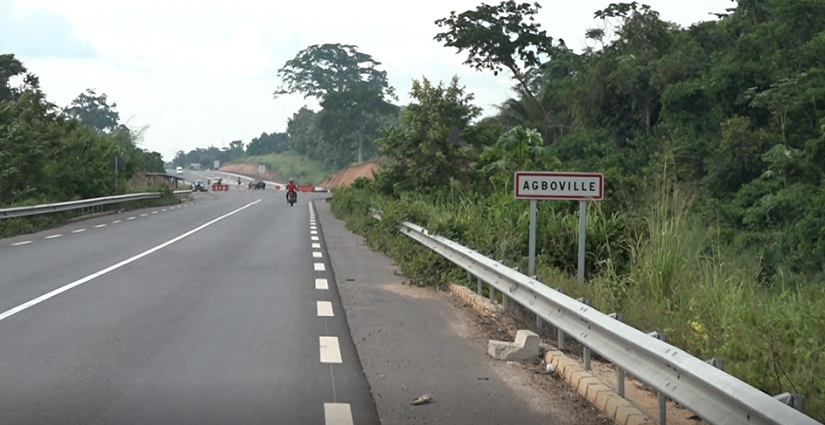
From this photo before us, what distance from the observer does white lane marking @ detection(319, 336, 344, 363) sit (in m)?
8.04

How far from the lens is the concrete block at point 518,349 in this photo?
819 cm

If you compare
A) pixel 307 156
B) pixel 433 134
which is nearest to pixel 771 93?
pixel 433 134

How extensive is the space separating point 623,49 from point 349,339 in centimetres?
3927

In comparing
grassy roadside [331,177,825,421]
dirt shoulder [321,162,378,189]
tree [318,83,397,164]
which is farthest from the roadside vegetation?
tree [318,83,397,164]

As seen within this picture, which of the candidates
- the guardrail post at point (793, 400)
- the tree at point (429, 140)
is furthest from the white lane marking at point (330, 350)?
the tree at point (429, 140)

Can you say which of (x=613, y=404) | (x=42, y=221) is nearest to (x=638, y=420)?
(x=613, y=404)

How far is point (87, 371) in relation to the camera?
7406 millimetres

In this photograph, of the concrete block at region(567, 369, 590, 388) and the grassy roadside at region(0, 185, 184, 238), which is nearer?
the concrete block at region(567, 369, 590, 388)

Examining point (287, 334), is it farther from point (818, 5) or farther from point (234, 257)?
point (818, 5)

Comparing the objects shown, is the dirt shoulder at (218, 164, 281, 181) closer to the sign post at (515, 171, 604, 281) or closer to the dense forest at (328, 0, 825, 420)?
the dense forest at (328, 0, 825, 420)

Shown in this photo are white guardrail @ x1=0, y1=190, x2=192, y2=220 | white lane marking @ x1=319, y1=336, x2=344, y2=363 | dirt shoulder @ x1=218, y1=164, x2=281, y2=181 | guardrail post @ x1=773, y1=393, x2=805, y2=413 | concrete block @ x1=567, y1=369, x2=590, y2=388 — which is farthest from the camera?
→ dirt shoulder @ x1=218, y1=164, x2=281, y2=181

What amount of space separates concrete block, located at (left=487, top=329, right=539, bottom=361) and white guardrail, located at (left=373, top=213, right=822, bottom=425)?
0.73ft

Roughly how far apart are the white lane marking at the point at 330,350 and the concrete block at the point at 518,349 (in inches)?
49.2

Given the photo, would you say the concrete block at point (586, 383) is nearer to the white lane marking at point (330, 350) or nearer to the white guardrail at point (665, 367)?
the white guardrail at point (665, 367)
